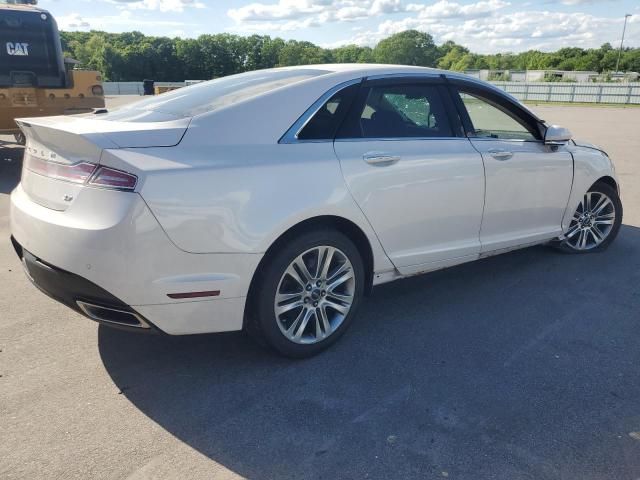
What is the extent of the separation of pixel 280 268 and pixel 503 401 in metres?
1.37

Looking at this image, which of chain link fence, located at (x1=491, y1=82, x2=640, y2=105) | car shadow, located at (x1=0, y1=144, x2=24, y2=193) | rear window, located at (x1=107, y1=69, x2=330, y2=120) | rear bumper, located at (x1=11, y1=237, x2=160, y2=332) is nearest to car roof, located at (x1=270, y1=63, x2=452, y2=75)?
rear window, located at (x1=107, y1=69, x2=330, y2=120)

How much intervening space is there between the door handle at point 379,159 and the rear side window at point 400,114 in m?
0.15

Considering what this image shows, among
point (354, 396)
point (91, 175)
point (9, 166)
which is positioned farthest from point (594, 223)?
point (9, 166)

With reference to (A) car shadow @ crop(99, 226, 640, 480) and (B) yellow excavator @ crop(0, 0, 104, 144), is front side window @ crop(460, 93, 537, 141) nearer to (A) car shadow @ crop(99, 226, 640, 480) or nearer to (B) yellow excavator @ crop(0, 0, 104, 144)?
(A) car shadow @ crop(99, 226, 640, 480)

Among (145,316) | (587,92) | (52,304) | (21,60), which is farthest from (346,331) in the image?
(587,92)

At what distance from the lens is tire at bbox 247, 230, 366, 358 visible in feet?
10.1

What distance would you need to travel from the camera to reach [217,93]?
3.52 metres

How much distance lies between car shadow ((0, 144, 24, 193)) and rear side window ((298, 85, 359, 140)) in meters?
6.29

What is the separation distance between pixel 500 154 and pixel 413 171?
0.91 meters

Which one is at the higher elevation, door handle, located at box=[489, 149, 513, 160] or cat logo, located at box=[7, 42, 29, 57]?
cat logo, located at box=[7, 42, 29, 57]

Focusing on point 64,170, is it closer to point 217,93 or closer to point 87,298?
point 87,298

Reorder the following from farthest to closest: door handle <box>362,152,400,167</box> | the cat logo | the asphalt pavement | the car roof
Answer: the cat logo, the car roof, door handle <box>362,152,400,167</box>, the asphalt pavement

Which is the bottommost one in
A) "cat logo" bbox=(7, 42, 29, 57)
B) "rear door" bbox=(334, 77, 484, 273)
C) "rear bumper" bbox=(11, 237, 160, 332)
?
"rear bumper" bbox=(11, 237, 160, 332)

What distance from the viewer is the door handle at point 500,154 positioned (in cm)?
412
